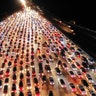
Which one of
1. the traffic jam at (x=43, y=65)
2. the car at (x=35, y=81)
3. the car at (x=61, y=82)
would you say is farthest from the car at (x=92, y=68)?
the car at (x=35, y=81)

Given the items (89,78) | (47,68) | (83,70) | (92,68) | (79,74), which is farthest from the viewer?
(47,68)

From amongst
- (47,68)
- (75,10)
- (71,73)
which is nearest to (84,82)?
(71,73)

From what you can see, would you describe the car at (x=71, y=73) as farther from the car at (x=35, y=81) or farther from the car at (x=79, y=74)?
the car at (x=35, y=81)

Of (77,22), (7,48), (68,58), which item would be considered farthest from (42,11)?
(68,58)

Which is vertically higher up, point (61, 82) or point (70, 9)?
point (70, 9)

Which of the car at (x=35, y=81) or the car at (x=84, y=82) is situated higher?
the car at (x=84, y=82)

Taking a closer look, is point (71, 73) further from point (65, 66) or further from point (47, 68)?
point (47, 68)

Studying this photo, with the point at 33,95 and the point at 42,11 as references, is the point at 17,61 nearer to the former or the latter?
the point at 33,95

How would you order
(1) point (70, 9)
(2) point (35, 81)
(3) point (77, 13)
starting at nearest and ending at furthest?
(2) point (35, 81) < (3) point (77, 13) < (1) point (70, 9)
